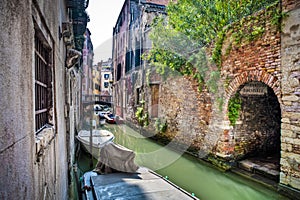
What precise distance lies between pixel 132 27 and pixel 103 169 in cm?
1417

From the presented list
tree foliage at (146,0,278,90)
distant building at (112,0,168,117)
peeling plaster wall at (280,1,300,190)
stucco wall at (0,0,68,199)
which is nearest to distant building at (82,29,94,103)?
distant building at (112,0,168,117)

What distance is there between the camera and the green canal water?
5.38 metres

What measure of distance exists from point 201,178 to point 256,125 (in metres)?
2.43

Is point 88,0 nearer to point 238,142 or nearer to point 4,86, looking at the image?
point 4,86

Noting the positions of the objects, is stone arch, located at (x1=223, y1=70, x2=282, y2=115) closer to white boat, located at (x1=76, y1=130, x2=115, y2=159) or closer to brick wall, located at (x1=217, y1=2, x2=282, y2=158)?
brick wall, located at (x1=217, y1=2, x2=282, y2=158)

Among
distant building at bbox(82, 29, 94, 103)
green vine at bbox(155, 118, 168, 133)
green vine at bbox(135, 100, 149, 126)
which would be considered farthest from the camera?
distant building at bbox(82, 29, 94, 103)

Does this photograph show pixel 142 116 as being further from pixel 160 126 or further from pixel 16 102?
pixel 16 102

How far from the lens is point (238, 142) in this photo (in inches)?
271

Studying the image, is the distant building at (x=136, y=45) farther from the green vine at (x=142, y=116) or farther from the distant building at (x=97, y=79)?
the distant building at (x=97, y=79)

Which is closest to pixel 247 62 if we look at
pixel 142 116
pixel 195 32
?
pixel 195 32

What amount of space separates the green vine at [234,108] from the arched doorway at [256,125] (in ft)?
0.29

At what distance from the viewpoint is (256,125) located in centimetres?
711

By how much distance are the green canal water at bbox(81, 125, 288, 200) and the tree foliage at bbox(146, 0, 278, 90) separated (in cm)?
288

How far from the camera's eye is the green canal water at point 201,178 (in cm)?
538
